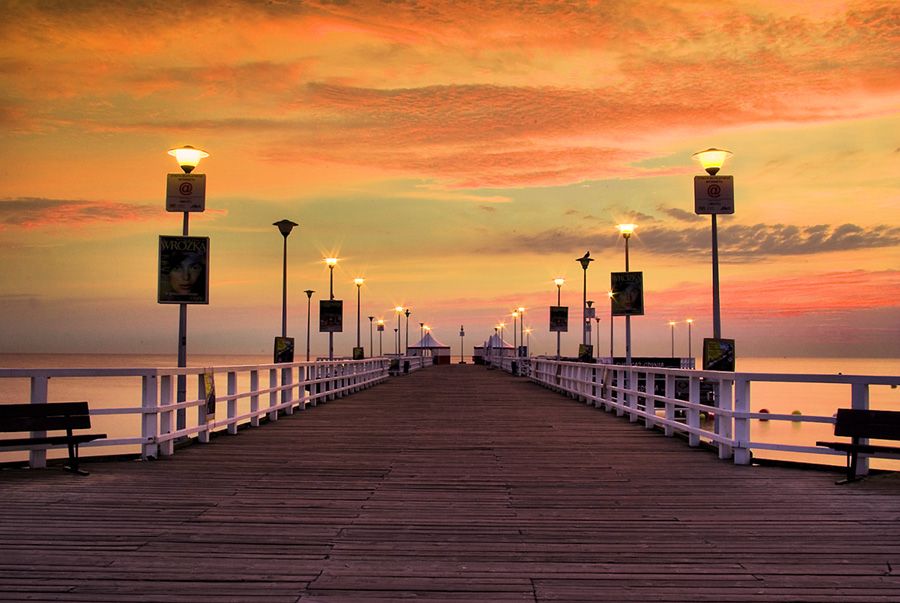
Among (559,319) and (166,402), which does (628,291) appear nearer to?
(166,402)

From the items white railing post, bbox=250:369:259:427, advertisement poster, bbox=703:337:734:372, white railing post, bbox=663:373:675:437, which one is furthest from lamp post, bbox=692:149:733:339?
white railing post, bbox=250:369:259:427

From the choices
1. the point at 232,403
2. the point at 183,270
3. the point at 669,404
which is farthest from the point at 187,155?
the point at 669,404

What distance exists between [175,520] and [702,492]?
17.5 ft

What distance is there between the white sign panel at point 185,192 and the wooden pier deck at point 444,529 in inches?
156

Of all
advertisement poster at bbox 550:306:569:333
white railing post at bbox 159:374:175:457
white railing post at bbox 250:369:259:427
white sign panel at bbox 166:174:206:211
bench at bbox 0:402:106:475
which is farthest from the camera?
advertisement poster at bbox 550:306:569:333

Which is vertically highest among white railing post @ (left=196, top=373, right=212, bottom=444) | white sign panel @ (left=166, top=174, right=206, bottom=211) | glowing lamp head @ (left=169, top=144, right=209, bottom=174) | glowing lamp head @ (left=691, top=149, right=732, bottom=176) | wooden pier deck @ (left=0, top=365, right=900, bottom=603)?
glowing lamp head @ (left=691, top=149, right=732, bottom=176)

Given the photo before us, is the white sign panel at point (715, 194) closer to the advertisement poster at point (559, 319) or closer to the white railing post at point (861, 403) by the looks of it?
the white railing post at point (861, 403)

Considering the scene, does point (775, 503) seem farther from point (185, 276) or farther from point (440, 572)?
point (185, 276)

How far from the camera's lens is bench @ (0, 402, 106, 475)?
9.53 metres

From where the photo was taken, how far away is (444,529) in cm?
698

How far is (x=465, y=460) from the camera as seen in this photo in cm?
1138

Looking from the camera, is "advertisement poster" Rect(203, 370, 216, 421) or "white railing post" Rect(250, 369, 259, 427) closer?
"advertisement poster" Rect(203, 370, 216, 421)

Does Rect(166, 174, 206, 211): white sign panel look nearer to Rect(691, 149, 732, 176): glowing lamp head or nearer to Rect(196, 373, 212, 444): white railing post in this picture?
Rect(196, 373, 212, 444): white railing post

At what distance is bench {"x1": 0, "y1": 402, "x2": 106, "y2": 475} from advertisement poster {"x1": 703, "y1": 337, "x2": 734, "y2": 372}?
11.0m
